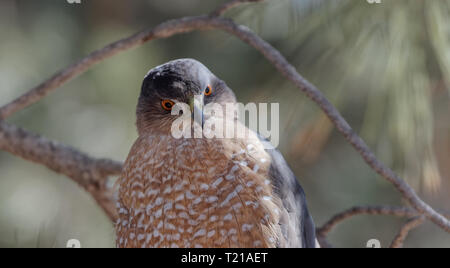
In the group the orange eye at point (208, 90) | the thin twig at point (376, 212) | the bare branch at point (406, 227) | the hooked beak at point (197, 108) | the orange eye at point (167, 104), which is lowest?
the bare branch at point (406, 227)

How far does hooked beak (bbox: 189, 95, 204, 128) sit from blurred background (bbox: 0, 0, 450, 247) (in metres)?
0.79

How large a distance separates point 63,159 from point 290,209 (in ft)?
3.87

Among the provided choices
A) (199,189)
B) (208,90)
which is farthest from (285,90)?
(199,189)

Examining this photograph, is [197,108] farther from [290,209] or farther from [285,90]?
[285,90]

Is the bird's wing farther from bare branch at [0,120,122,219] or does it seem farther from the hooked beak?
bare branch at [0,120,122,219]

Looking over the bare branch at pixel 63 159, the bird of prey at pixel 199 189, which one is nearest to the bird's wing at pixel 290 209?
the bird of prey at pixel 199 189

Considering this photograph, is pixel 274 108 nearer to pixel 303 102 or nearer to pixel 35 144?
pixel 303 102

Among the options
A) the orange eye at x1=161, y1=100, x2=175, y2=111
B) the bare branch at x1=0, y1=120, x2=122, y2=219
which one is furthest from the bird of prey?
the bare branch at x1=0, y1=120, x2=122, y2=219

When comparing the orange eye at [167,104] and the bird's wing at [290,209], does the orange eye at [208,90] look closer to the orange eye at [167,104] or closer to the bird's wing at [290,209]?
the orange eye at [167,104]

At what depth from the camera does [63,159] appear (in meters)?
2.81

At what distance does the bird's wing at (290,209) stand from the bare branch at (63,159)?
0.94 m

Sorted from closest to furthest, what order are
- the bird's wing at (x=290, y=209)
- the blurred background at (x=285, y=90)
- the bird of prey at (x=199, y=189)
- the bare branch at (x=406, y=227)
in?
the bird of prey at (x=199, y=189) → the bird's wing at (x=290, y=209) → the bare branch at (x=406, y=227) → the blurred background at (x=285, y=90)

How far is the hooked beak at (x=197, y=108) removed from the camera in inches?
82.5
